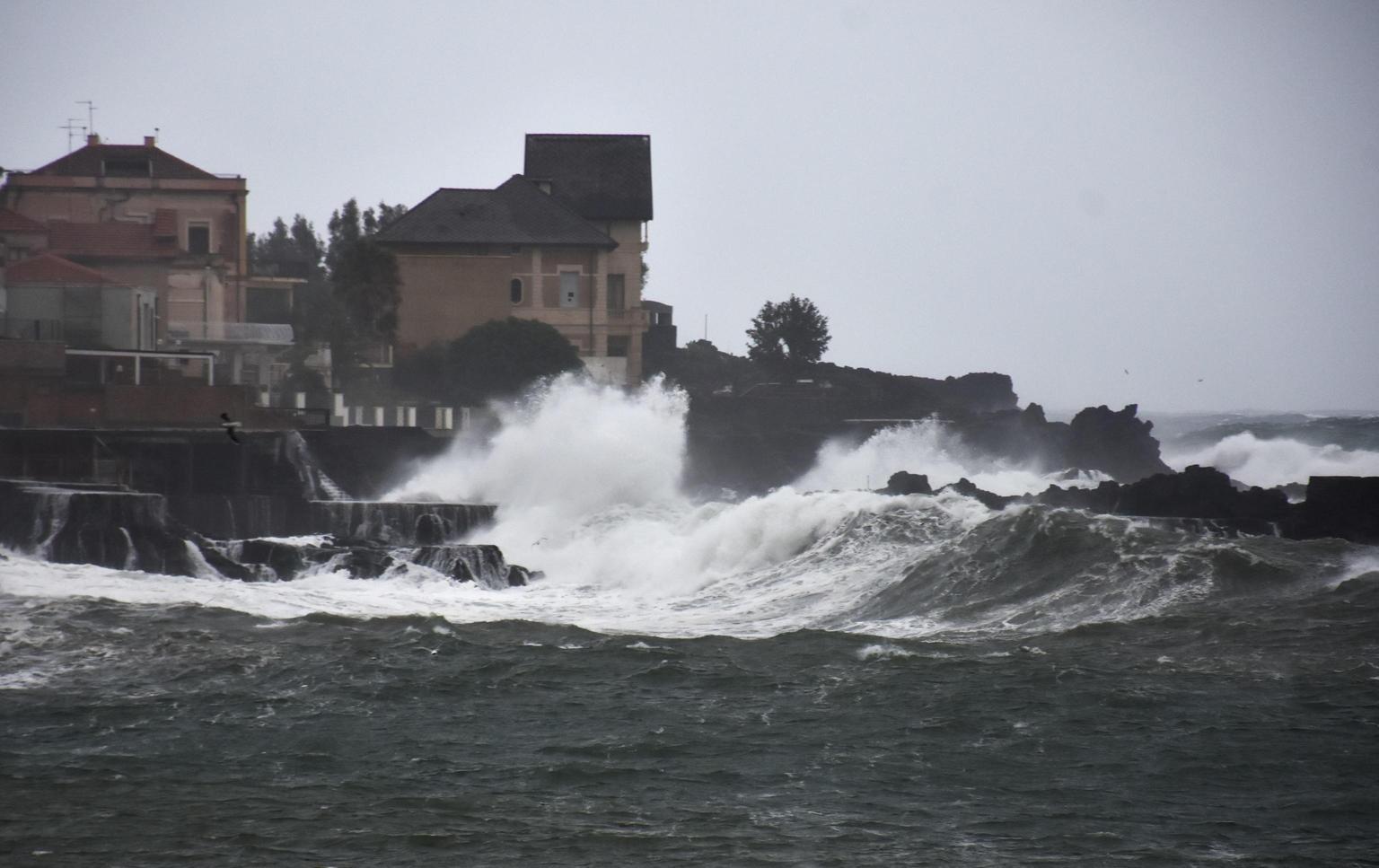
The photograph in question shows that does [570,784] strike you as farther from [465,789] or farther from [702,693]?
[702,693]

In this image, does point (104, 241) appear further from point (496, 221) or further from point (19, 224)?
point (496, 221)

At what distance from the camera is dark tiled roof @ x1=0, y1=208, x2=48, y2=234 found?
51.3m

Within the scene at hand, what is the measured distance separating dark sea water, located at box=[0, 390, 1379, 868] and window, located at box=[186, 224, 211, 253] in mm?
32824

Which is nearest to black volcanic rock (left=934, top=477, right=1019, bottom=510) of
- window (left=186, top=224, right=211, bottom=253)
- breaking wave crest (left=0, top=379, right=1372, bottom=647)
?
breaking wave crest (left=0, top=379, right=1372, bottom=647)

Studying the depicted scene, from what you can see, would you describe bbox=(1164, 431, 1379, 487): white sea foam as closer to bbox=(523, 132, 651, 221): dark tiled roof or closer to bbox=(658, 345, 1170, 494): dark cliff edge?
bbox=(658, 345, 1170, 494): dark cliff edge

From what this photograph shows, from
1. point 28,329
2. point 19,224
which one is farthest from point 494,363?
point 28,329

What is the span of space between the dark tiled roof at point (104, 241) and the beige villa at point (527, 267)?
34.1 ft

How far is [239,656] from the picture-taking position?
19.9 metres

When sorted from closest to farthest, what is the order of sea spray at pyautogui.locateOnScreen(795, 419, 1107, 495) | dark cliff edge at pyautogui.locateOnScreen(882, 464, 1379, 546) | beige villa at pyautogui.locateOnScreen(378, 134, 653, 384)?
dark cliff edge at pyautogui.locateOnScreen(882, 464, 1379, 546) → sea spray at pyautogui.locateOnScreen(795, 419, 1107, 495) → beige villa at pyautogui.locateOnScreen(378, 134, 653, 384)

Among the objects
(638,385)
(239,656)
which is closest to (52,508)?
A: (239,656)

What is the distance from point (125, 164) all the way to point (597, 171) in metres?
20.4

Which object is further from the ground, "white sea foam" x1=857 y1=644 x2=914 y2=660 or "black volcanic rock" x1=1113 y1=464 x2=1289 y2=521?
"black volcanic rock" x1=1113 y1=464 x2=1289 y2=521

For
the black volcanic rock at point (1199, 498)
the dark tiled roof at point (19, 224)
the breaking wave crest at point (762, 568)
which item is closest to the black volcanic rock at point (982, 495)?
the breaking wave crest at point (762, 568)

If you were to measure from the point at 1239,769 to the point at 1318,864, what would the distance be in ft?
8.11
